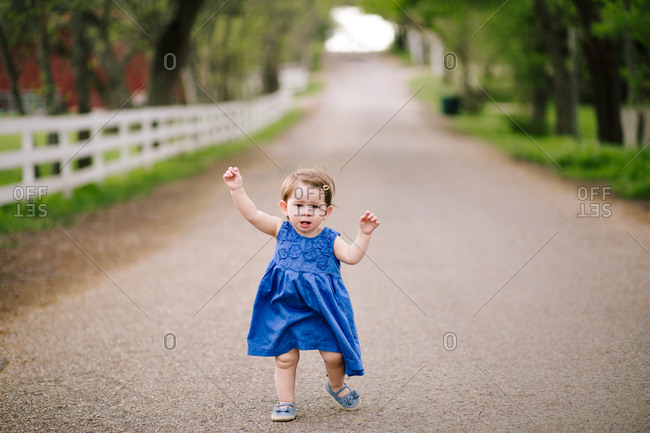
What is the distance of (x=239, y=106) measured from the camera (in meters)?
25.5

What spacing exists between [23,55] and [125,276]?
811cm

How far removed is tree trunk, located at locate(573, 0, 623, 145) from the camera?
48.3 feet

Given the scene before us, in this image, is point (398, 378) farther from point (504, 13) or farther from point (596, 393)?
point (504, 13)

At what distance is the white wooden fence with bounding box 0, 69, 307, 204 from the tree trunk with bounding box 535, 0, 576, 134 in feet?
33.2

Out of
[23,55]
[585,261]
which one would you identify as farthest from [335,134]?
[585,261]

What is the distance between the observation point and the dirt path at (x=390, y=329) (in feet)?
11.8

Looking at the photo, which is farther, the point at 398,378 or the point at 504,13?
the point at 504,13

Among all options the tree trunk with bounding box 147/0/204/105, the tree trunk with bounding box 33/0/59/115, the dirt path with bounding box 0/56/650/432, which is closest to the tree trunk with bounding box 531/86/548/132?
the tree trunk with bounding box 147/0/204/105

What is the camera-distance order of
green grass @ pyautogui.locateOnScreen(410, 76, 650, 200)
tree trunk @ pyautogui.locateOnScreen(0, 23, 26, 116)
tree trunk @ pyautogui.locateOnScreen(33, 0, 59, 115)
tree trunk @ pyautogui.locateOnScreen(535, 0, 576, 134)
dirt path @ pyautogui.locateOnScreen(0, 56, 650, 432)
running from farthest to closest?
tree trunk @ pyautogui.locateOnScreen(535, 0, 576, 134) → tree trunk @ pyautogui.locateOnScreen(33, 0, 59, 115) → green grass @ pyautogui.locateOnScreen(410, 76, 650, 200) → tree trunk @ pyautogui.locateOnScreen(0, 23, 26, 116) → dirt path @ pyautogui.locateOnScreen(0, 56, 650, 432)

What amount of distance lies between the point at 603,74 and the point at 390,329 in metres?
12.1

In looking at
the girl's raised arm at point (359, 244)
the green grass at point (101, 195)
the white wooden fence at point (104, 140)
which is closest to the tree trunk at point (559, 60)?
the green grass at point (101, 195)

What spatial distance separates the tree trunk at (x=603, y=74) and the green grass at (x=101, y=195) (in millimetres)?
8933

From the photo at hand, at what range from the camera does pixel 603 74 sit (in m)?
15.1

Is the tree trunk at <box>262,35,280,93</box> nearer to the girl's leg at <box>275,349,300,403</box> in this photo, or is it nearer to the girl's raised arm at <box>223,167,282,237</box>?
the girl's raised arm at <box>223,167,282,237</box>
